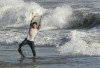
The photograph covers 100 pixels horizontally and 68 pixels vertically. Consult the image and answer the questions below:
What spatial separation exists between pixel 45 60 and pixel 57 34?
702cm

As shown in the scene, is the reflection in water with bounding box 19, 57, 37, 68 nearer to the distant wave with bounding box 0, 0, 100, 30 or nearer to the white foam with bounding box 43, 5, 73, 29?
the distant wave with bounding box 0, 0, 100, 30

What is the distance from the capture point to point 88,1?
37281mm

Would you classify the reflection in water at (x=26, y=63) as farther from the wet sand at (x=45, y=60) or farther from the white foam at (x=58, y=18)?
the white foam at (x=58, y=18)

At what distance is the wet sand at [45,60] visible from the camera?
1415 cm

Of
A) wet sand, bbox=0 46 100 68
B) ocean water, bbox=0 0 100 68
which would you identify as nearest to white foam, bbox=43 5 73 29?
ocean water, bbox=0 0 100 68

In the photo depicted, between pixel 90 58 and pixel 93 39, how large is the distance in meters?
4.23

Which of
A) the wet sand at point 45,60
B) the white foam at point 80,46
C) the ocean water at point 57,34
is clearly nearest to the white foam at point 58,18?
the ocean water at point 57,34

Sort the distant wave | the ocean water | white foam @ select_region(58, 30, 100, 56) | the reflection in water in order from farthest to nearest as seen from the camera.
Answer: the distant wave → white foam @ select_region(58, 30, 100, 56) → the ocean water → the reflection in water

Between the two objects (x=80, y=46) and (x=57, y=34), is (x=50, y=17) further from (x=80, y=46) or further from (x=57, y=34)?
(x=80, y=46)

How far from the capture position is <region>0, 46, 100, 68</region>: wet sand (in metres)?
14.2

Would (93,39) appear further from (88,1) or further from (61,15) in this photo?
(88,1)

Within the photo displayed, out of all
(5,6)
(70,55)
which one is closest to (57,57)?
(70,55)

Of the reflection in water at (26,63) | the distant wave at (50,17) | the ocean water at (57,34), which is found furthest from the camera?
the distant wave at (50,17)

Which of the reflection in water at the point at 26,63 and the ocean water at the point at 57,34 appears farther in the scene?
the ocean water at the point at 57,34
